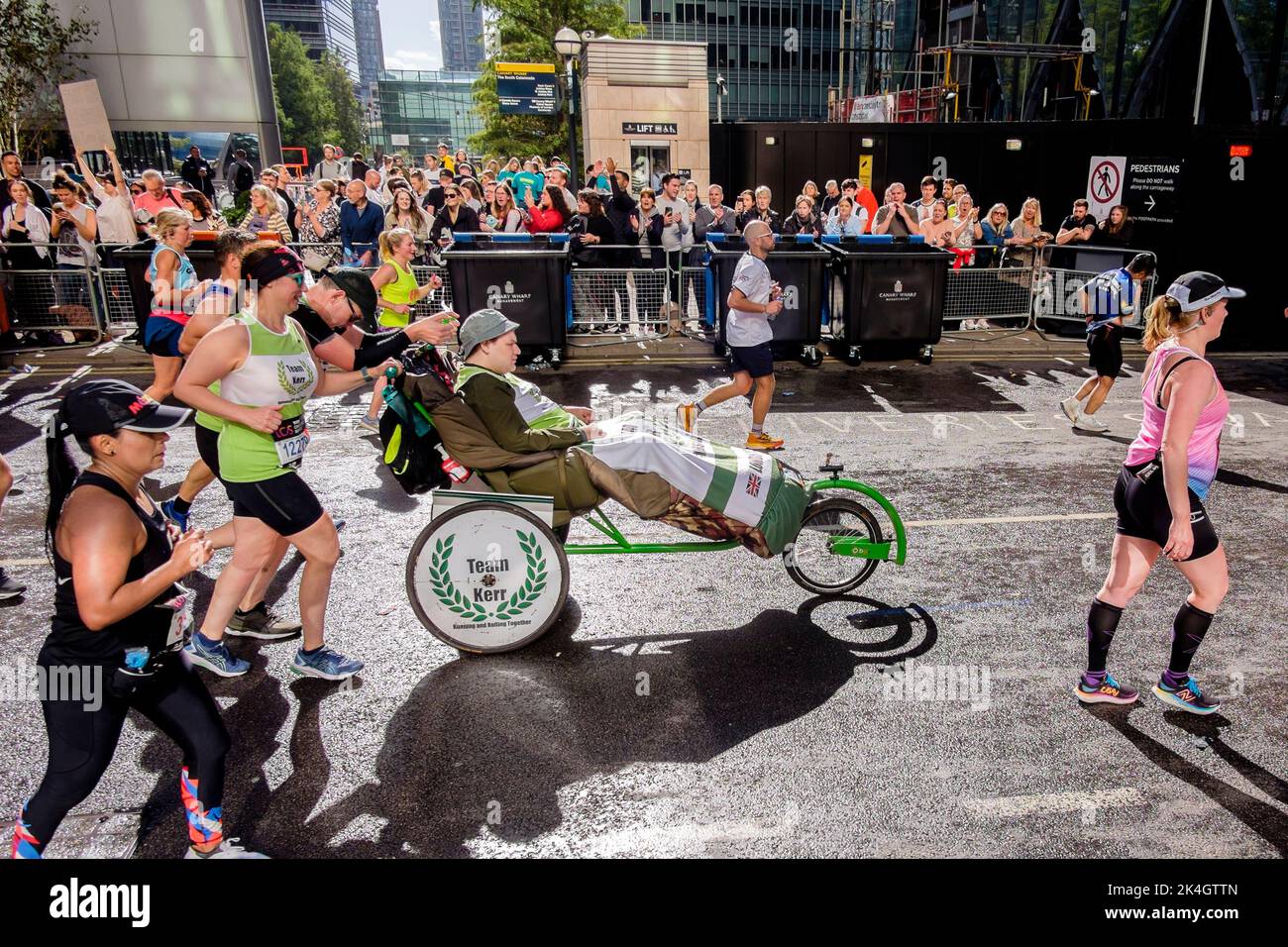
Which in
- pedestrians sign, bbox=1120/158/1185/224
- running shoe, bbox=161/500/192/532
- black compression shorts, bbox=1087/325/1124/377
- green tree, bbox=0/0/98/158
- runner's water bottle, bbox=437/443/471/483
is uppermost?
green tree, bbox=0/0/98/158

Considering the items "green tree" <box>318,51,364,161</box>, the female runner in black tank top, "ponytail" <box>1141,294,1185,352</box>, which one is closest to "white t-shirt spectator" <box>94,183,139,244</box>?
the female runner in black tank top

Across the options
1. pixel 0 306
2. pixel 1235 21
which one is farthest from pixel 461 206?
pixel 1235 21

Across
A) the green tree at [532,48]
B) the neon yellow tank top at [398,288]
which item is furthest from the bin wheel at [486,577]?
the green tree at [532,48]

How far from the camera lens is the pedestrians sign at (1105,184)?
15859mm

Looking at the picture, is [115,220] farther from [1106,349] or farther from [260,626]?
[1106,349]

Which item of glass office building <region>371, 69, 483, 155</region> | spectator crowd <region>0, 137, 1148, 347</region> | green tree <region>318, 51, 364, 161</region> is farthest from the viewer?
glass office building <region>371, 69, 483, 155</region>

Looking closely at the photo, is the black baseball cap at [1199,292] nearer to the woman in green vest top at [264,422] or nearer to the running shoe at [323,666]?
the woman in green vest top at [264,422]

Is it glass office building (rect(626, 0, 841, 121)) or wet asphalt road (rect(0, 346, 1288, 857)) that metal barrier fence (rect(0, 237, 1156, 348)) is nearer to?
wet asphalt road (rect(0, 346, 1288, 857))

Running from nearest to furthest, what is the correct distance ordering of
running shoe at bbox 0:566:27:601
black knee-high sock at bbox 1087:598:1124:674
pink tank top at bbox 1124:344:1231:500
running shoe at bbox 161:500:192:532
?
pink tank top at bbox 1124:344:1231:500
black knee-high sock at bbox 1087:598:1124:674
running shoe at bbox 0:566:27:601
running shoe at bbox 161:500:192:532

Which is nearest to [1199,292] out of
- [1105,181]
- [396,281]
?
[396,281]

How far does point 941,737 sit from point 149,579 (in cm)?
350

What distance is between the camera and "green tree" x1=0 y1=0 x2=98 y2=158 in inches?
1021

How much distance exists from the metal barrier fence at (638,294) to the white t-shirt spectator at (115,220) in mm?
447

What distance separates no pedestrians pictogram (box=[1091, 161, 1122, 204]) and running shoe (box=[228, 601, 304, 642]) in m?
16.4
